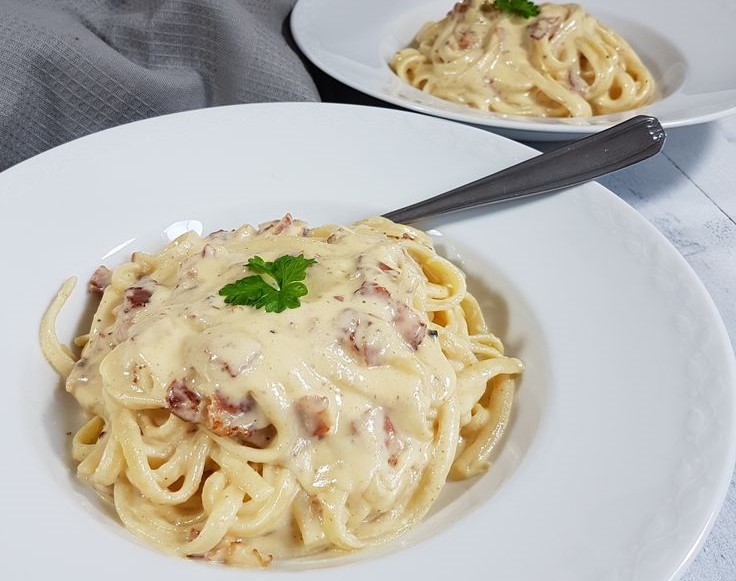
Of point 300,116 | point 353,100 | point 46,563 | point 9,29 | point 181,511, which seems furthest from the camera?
point 353,100

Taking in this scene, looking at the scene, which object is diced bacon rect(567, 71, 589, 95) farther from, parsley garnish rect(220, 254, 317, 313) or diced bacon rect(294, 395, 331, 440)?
diced bacon rect(294, 395, 331, 440)

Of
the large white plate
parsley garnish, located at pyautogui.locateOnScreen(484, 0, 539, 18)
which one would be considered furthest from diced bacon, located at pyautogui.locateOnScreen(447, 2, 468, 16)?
the large white plate

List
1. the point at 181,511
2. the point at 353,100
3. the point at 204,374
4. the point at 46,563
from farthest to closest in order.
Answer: the point at 353,100, the point at 181,511, the point at 204,374, the point at 46,563


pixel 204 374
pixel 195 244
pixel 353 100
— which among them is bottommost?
pixel 353 100

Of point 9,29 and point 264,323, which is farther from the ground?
point 264,323

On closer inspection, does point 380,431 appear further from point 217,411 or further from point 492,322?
point 492,322

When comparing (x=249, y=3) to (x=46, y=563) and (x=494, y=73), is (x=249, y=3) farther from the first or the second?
(x=46, y=563)

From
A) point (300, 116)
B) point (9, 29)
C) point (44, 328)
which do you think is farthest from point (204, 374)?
point (9, 29)
